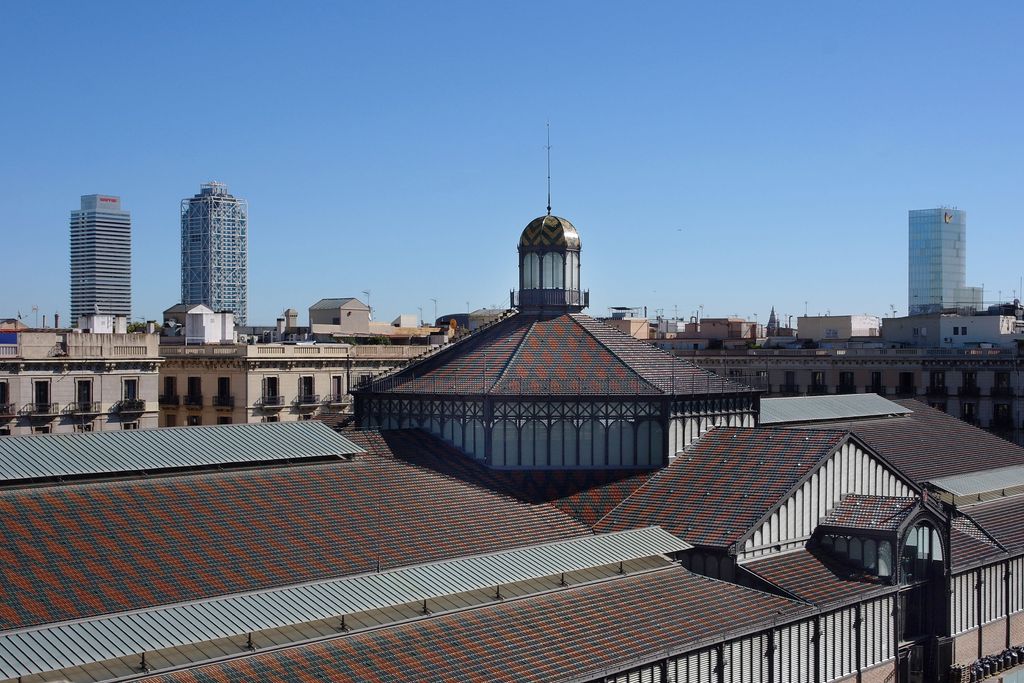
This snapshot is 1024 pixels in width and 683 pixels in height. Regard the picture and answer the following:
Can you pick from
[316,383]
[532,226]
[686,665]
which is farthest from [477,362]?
[316,383]

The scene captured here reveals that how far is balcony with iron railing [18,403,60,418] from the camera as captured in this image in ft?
260

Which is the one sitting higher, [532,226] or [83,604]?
[532,226]

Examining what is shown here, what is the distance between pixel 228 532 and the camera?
43.1 meters

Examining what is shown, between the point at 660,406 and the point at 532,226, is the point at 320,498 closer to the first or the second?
the point at 660,406

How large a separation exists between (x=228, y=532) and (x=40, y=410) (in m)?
41.3

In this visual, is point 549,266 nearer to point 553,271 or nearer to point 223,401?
point 553,271

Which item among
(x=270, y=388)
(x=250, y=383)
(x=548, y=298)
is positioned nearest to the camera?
(x=548, y=298)

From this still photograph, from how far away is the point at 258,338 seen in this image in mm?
136625

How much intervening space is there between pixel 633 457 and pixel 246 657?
91.5ft

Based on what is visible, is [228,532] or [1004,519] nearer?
[228,532]

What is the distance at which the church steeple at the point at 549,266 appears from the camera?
6756 cm

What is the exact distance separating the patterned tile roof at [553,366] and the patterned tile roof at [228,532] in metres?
7.83

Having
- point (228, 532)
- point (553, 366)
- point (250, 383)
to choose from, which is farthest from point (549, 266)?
point (250, 383)

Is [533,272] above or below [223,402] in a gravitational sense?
above
